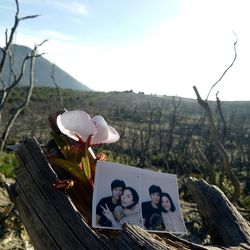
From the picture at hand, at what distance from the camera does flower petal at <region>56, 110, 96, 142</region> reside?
6.82 feet

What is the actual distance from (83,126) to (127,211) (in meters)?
0.44

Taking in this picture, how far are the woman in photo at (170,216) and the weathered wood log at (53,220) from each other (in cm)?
5

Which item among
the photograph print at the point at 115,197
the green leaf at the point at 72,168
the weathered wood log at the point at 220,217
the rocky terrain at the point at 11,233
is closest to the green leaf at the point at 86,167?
the green leaf at the point at 72,168

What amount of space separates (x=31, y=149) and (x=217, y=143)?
5.19 meters

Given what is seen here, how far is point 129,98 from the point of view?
226 feet

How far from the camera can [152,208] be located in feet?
6.43

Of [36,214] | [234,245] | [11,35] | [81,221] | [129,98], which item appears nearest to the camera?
[81,221]

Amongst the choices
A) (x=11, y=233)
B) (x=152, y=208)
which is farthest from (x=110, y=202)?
(x=11, y=233)

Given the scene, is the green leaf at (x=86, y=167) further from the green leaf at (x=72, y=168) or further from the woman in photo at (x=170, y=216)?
the woman in photo at (x=170, y=216)

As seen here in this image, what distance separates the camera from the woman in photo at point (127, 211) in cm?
183

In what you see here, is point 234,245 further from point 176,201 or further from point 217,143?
point 217,143

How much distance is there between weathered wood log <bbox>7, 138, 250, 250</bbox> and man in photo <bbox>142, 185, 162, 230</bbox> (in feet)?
0.24

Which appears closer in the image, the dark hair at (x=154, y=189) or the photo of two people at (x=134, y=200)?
the photo of two people at (x=134, y=200)

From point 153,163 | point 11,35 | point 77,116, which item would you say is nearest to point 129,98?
point 153,163
